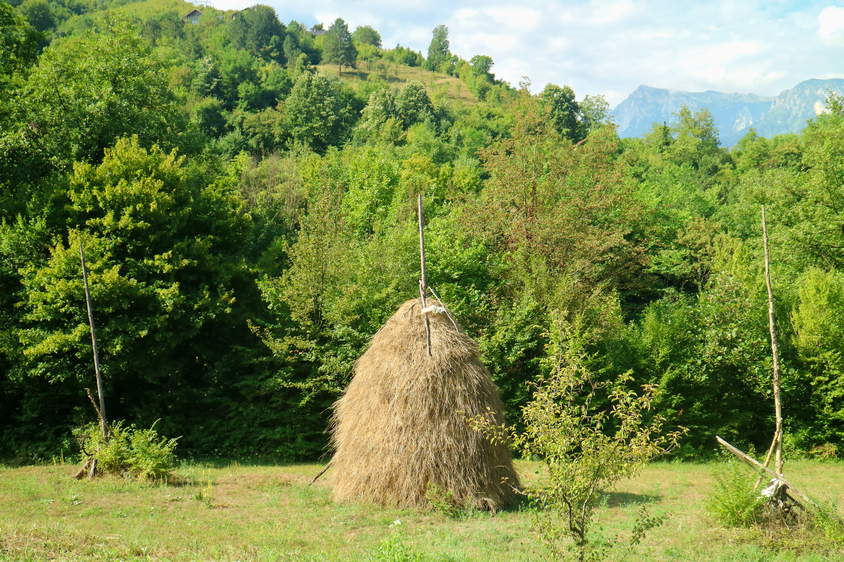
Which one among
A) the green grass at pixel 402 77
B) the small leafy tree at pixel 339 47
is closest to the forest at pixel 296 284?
the green grass at pixel 402 77

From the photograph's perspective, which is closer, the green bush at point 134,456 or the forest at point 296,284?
the green bush at point 134,456

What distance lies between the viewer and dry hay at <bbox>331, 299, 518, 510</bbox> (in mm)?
9328

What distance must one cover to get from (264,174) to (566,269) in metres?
22.3

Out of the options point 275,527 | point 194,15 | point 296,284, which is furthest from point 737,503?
point 194,15

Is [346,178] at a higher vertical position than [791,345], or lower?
higher

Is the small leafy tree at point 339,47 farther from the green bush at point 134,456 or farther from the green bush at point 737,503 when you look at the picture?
the green bush at point 737,503

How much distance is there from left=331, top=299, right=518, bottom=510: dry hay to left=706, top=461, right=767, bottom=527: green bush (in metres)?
3.45

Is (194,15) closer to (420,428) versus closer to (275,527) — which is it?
(420,428)

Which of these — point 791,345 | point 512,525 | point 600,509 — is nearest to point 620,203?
point 791,345

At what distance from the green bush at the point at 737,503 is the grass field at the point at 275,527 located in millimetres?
201

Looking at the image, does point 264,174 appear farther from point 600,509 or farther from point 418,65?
point 418,65

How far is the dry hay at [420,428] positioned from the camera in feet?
30.6

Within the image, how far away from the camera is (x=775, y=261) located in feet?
74.9

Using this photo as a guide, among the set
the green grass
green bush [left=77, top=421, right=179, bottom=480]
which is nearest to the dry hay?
green bush [left=77, top=421, right=179, bottom=480]
